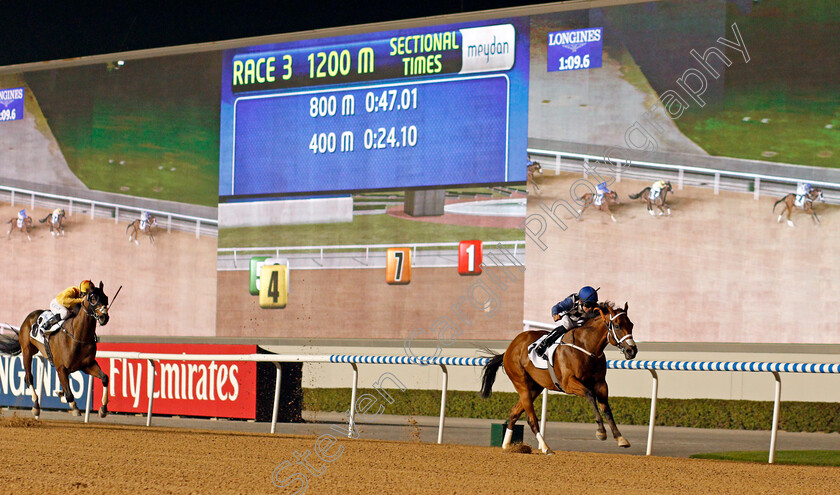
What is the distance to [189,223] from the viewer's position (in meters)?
19.5

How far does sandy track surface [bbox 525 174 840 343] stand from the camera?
1475 centimetres

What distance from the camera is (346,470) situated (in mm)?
6559

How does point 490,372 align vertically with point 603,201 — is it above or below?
below

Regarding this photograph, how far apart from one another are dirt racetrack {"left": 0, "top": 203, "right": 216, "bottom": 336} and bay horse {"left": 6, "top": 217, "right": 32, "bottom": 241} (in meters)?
0.09

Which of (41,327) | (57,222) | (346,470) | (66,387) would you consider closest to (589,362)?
(346,470)

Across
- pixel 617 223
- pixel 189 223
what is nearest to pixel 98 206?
pixel 189 223

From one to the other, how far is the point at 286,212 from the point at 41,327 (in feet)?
28.3

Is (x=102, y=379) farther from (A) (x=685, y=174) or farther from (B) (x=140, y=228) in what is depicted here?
(B) (x=140, y=228)

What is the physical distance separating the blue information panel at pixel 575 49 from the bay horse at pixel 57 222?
11.0 meters

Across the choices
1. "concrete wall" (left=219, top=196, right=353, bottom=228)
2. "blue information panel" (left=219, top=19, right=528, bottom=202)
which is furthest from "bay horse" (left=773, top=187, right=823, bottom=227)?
"concrete wall" (left=219, top=196, right=353, bottom=228)

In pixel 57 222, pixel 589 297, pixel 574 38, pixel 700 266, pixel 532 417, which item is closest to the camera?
pixel 589 297

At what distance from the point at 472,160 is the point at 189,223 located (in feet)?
20.3

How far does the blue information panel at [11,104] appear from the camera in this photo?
2145 cm

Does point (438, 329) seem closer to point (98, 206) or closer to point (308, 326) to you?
point (308, 326)
